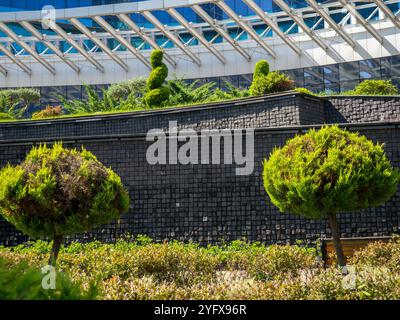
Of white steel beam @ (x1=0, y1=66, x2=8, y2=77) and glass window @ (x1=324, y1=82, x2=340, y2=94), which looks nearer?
glass window @ (x1=324, y1=82, x2=340, y2=94)

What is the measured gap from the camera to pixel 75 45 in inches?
1271

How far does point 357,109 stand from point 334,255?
8770 mm

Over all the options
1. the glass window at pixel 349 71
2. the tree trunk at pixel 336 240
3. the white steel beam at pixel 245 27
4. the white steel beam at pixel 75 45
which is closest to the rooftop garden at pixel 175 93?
the white steel beam at pixel 245 27

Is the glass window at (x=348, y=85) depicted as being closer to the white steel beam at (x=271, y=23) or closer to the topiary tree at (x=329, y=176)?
the white steel beam at (x=271, y=23)

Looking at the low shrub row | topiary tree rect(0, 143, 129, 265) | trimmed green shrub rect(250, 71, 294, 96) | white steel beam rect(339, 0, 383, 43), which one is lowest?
the low shrub row

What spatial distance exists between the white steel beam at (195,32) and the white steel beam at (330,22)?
6172 mm

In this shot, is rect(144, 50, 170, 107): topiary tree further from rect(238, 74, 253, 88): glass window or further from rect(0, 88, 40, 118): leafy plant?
rect(0, 88, 40, 118): leafy plant

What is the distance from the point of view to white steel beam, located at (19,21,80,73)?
30.9 m

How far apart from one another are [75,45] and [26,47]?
101 inches

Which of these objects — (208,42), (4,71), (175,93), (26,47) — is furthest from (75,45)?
(175,93)

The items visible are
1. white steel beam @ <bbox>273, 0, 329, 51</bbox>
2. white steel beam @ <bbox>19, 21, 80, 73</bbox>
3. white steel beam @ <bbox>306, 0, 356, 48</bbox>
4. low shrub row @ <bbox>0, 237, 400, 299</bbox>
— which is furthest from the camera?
white steel beam @ <bbox>19, 21, 80, 73</bbox>

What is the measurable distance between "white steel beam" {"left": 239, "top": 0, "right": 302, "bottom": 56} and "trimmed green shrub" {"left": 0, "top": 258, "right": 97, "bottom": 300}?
2415 centimetres

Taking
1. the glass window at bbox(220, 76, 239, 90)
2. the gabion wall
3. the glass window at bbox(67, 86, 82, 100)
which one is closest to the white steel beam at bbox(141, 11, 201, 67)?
the glass window at bbox(220, 76, 239, 90)

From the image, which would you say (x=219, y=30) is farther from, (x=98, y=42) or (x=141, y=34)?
(x=98, y=42)
